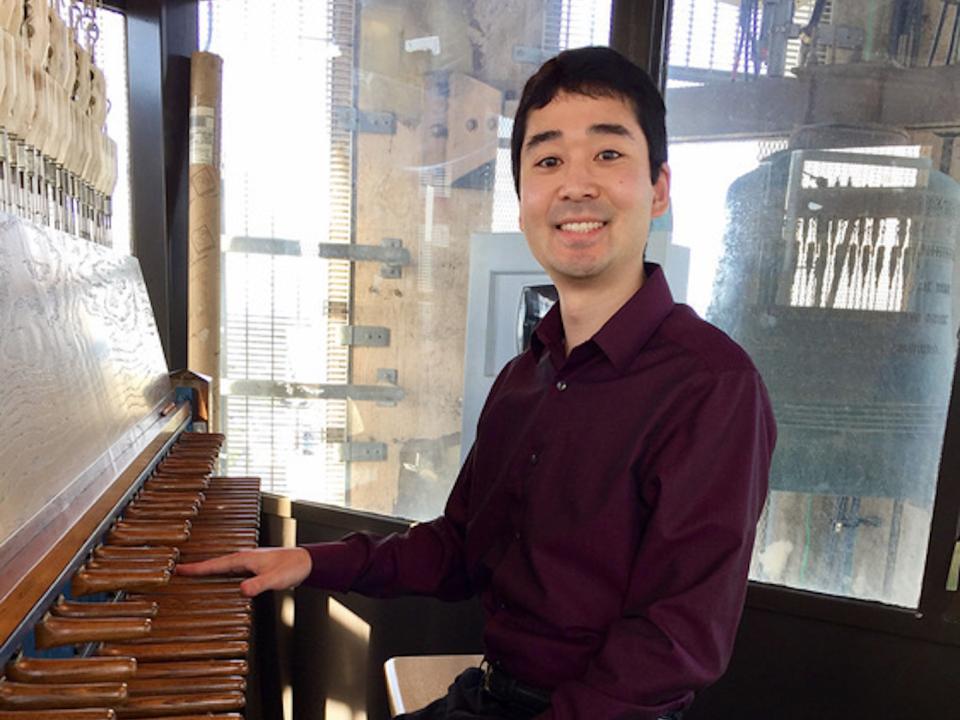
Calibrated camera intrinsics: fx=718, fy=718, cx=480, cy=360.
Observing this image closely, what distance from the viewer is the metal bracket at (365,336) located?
2.37 m

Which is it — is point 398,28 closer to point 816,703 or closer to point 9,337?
point 9,337

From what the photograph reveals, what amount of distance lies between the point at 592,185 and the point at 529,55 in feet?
3.73

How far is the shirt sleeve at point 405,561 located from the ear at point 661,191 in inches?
24.3

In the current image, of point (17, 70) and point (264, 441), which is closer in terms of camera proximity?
point (17, 70)

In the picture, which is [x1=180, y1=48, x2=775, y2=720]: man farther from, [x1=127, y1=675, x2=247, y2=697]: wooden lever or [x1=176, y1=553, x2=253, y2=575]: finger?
[x1=127, y1=675, x2=247, y2=697]: wooden lever

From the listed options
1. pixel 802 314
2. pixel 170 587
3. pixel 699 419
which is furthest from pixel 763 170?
pixel 170 587

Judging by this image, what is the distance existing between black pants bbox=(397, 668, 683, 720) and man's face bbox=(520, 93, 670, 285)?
73cm

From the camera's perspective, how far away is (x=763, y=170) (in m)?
1.77

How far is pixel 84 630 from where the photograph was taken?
2.64 feet

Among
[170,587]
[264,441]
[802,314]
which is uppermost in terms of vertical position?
[802,314]

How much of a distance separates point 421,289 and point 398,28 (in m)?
0.80

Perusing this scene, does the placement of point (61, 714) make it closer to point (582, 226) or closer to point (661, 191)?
point (582, 226)

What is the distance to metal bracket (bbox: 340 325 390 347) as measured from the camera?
2.37m

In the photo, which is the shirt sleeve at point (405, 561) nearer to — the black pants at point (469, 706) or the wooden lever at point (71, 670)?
the black pants at point (469, 706)
